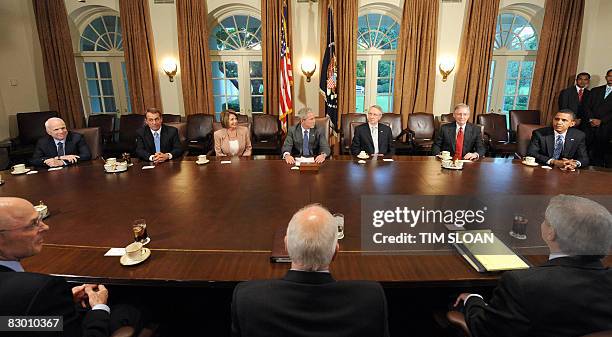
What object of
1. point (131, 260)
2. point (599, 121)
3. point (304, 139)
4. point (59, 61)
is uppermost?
point (59, 61)

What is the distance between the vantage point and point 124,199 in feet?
7.47

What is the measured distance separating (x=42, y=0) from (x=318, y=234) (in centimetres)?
714

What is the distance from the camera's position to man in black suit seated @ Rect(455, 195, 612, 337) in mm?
1059

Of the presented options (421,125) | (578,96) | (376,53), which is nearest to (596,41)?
(578,96)

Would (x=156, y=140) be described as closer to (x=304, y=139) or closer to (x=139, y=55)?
(x=304, y=139)

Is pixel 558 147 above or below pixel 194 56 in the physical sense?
below

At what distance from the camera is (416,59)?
235 inches

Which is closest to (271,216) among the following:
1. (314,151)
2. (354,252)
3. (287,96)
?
(354,252)

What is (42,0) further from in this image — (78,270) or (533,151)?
(533,151)

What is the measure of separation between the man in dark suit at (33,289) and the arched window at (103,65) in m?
6.06

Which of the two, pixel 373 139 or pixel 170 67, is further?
pixel 170 67

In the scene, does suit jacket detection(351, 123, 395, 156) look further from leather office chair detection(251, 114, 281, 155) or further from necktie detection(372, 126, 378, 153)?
leather office chair detection(251, 114, 281, 155)

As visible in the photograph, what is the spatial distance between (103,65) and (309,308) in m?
7.17

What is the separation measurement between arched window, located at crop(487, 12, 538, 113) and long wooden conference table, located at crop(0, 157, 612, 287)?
3.91 metres
